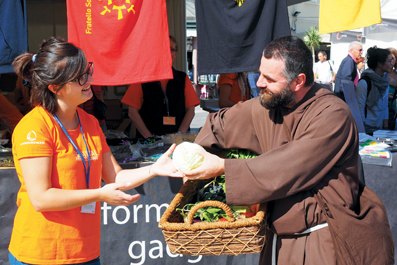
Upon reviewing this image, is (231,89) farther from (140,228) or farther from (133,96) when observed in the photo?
(140,228)

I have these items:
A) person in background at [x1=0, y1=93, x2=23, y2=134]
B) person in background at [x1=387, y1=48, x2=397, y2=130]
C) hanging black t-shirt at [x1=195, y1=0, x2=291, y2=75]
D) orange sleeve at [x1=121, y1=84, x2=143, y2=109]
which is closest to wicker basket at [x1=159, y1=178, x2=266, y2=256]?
hanging black t-shirt at [x1=195, y1=0, x2=291, y2=75]

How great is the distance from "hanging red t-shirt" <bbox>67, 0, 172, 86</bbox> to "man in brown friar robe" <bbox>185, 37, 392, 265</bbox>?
1.32m

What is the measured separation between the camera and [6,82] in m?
6.27

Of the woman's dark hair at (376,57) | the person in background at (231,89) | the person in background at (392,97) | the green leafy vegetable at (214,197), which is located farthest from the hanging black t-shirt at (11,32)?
the person in background at (392,97)

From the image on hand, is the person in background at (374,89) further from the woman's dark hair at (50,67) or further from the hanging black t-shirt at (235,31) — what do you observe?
the woman's dark hair at (50,67)

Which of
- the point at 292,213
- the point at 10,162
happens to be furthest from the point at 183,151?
the point at 10,162

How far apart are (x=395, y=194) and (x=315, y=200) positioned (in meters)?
2.08

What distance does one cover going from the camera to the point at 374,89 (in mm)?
5387

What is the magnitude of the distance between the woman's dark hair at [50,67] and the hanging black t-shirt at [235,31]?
1.57 metres

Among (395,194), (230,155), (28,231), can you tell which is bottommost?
(395,194)

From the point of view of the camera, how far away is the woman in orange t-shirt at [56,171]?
1.69m

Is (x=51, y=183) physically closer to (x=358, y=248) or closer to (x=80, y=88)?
(x=80, y=88)

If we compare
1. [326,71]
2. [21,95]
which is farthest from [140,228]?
[326,71]

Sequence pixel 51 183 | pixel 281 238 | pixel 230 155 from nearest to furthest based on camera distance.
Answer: pixel 51 183 < pixel 281 238 < pixel 230 155
